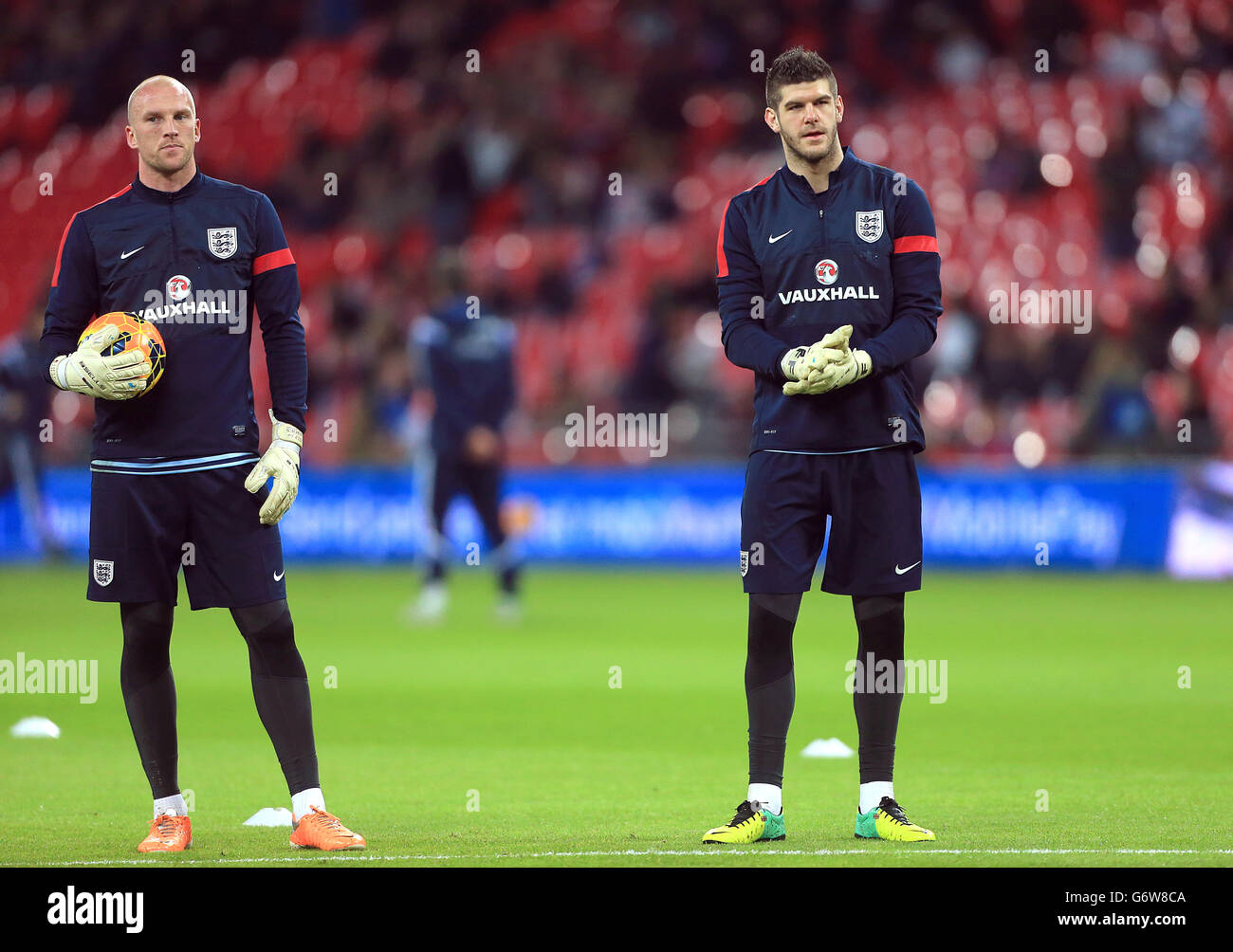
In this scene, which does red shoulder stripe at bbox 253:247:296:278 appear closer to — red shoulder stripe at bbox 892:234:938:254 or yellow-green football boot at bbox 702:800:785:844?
red shoulder stripe at bbox 892:234:938:254

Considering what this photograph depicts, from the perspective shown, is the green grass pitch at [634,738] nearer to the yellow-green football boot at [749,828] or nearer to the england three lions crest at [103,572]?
the yellow-green football boot at [749,828]

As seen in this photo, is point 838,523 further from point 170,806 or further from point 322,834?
point 170,806

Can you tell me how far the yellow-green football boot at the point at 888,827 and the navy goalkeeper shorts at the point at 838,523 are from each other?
2.38 ft

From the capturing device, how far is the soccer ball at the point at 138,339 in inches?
235

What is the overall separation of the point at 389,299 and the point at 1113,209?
9222 millimetres

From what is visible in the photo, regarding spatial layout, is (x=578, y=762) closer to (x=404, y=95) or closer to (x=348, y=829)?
(x=348, y=829)

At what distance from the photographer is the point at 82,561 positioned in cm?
2023

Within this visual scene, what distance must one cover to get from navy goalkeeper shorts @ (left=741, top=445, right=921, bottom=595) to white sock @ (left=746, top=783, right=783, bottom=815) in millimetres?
653

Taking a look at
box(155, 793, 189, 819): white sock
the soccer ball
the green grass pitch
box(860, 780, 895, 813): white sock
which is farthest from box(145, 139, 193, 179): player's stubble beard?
box(860, 780, 895, 813): white sock

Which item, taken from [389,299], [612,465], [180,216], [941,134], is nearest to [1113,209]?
[941,134]

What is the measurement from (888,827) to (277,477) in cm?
235

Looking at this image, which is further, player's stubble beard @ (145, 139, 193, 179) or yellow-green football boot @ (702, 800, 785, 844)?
player's stubble beard @ (145, 139, 193, 179)

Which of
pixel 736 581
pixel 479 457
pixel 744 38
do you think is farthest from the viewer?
pixel 744 38

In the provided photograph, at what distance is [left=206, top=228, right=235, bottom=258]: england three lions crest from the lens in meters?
6.19
